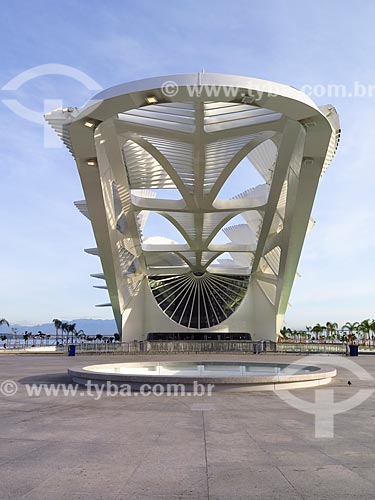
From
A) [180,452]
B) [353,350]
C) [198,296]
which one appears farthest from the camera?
[198,296]

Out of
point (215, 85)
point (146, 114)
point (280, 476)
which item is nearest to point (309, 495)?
point (280, 476)

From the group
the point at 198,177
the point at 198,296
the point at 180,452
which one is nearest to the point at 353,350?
the point at 198,177

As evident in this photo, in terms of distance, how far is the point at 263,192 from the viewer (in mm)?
32625

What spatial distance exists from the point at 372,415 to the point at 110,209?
21294 mm

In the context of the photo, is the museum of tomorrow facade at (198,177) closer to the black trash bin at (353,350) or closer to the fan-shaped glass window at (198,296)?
the fan-shaped glass window at (198,296)

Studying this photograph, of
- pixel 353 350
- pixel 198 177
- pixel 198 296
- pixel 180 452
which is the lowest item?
pixel 353 350

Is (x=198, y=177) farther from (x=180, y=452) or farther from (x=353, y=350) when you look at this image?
(x=180, y=452)

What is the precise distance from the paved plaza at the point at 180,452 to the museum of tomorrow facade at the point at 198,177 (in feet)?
38.7

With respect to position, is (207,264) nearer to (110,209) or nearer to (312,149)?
(110,209)

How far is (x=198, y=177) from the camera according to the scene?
27.2m

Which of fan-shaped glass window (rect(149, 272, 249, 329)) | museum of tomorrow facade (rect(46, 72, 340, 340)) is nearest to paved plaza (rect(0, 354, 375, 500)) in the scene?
museum of tomorrow facade (rect(46, 72, 340, 340))

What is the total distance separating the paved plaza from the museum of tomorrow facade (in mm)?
11810

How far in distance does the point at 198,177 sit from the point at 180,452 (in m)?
23.1

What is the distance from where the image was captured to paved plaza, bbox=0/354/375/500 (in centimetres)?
378
